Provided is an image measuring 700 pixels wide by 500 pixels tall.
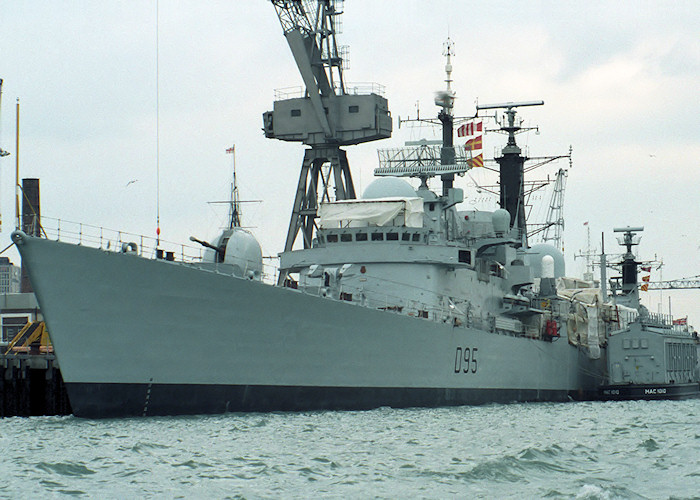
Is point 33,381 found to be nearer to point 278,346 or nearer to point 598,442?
point 278,346

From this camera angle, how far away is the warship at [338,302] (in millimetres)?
19406

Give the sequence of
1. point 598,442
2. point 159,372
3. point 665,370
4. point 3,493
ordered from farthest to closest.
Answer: point 665,370, point 159,372, point 598,442, point 3,493

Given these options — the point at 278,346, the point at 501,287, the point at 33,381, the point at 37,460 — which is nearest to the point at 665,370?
the point at 501,287

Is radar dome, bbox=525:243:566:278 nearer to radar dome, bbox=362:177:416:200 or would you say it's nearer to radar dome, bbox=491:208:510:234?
radar dome, bbox=491:208:510:234

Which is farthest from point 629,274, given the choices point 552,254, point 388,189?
point 388,189

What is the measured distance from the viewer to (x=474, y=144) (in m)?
34.8

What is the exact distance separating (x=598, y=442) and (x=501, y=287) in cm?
1556

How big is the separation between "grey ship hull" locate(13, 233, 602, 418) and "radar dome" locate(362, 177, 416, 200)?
5051 millimetres

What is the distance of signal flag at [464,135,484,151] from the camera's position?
3475 centimetres

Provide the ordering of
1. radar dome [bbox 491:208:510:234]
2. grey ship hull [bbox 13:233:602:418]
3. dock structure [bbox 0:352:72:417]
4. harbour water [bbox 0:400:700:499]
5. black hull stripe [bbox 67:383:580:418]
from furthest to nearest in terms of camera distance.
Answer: radar dome [bbox 491:208:510:234], dock structure [bbox 0:352:72:417], black hull stripe [bbox 67:383:580:418], grey ship hull [bbox 13:233:602:418], harbour water [bbox 0:400:700:499]

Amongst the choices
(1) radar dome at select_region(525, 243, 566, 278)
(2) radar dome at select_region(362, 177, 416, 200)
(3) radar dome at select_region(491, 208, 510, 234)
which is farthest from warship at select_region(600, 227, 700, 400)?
(2) radar dome at select_region(362, 177, 416, 200)

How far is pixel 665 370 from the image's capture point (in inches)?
1393

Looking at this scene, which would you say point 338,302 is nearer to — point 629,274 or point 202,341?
point 202,341

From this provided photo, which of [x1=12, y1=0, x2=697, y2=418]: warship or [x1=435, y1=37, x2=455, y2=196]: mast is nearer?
[x1=12, y1=0, x2=697, y2=418]: warship
